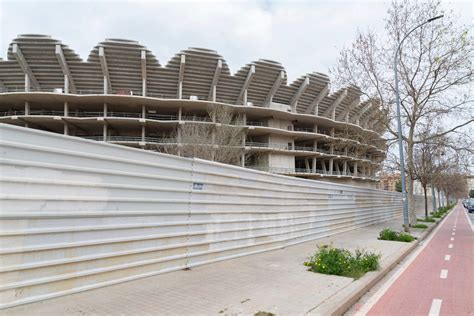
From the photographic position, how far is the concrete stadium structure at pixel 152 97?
42.8 metres

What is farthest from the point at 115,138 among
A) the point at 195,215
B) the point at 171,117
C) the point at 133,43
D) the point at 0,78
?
the point at 195,215

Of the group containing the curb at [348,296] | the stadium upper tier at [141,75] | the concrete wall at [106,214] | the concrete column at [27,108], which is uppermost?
the stadium upper tier at [141,75]

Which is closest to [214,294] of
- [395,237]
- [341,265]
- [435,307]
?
[341,265]

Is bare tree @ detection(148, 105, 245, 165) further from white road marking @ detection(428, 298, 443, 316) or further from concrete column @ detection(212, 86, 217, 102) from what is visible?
white road marking @ detection(428, 298, 443, 316)

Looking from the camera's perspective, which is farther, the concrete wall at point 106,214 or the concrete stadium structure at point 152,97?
the concrete stadium structure at point 152,97

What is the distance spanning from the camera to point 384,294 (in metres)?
6.25

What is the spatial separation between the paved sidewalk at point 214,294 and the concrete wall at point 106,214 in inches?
13.6

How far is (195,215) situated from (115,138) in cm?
4191

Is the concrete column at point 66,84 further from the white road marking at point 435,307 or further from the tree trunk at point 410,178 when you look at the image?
the white road marking at point 435,307

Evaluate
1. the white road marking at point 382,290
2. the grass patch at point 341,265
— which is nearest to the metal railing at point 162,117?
the white road marking at point 382,290

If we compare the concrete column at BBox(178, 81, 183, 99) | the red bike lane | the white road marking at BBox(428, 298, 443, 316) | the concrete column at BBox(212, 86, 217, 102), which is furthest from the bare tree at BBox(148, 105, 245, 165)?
the white road marking at BBox(428, 298, 443, 316)

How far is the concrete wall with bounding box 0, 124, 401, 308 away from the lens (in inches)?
179

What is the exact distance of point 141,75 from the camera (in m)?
46.0

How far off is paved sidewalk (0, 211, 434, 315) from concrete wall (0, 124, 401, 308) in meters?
0.34
